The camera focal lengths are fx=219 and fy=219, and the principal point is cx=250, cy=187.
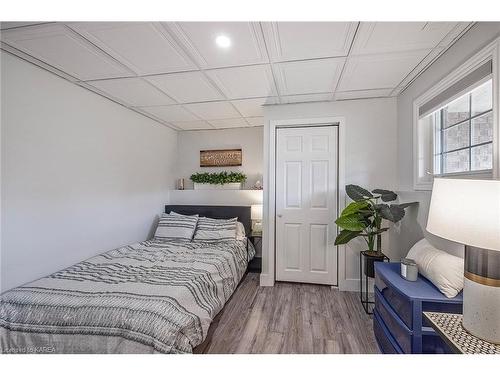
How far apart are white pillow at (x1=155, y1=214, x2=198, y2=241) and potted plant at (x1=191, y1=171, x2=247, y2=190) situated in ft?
2.16

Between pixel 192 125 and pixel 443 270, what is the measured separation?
357 cm

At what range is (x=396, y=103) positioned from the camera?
2.63m

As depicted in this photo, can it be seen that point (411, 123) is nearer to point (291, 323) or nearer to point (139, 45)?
point (291, 323)

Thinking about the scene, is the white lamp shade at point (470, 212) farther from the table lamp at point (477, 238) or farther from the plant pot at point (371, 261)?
the plant pot at point (371, 261)

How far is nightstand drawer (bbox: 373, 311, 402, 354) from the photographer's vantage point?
148cm

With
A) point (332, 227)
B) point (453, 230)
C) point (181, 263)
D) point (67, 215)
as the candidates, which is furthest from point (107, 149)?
point (453, 230)

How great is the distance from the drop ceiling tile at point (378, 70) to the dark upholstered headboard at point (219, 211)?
2112 mm

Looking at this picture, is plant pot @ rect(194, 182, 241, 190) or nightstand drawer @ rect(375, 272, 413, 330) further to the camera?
plant pot @ rect(194, 182, 241, 190)

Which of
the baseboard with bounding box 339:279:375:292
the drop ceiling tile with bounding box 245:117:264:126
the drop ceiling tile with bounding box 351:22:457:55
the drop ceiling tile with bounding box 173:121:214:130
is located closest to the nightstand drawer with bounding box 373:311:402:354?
the baseboard with bounding box 339:279:375:292

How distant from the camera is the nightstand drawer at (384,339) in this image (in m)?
1.48

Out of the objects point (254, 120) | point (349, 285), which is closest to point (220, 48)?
point (254, 120)

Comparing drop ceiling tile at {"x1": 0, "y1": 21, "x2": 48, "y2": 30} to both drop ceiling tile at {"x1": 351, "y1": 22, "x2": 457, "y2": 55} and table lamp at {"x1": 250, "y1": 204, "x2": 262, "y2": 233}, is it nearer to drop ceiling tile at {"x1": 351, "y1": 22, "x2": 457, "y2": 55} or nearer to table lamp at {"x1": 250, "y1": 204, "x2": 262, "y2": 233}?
drop ceiling tile at {"x1": 351, "y1": 22, "x2": 457, "y2": 55}

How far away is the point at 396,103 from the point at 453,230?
7.27 feet

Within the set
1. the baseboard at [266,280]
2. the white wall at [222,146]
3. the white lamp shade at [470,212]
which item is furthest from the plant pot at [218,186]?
the white lamp shade at [470,212]
